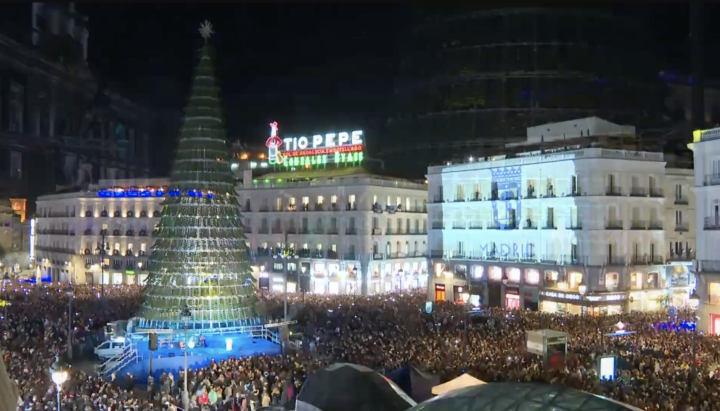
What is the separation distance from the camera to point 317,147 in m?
70.6

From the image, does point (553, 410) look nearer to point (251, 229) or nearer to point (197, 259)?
point (197, 259)

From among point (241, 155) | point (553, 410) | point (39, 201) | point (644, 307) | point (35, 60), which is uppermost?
point (35, 60)

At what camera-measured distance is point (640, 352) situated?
2859cm

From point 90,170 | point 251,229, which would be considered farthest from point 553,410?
point 90,170

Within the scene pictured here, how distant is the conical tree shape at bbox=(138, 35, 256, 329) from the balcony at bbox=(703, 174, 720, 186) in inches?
1032

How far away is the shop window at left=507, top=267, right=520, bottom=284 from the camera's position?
2035 inches

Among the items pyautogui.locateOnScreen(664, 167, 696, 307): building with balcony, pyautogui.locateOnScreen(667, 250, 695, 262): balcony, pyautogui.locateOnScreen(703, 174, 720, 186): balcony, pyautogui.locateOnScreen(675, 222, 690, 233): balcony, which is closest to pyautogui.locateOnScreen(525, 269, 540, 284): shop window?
pyautogui.locateOnScreen(664, 167, 696, 307): building with balcony

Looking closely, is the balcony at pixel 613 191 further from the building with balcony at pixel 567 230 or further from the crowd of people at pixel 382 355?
the crowd of people at pixel 382 355

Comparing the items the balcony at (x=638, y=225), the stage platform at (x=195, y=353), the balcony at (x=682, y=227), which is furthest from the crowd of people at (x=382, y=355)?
the balcony at (x=682, y=227)

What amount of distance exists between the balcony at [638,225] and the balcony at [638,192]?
1852 mm

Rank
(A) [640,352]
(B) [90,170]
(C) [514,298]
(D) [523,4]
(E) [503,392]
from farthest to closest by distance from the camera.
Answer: (B) [90,170]
(D) [523,4]
(C) [514,298]
(A) [640,352]
(E) [503,392]

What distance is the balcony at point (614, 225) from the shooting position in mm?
46938

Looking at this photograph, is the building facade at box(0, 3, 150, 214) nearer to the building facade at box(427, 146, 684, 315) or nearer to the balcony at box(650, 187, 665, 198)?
A: the building facade at box(427, 146, 684, 315)

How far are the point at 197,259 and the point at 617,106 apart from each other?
201ft
